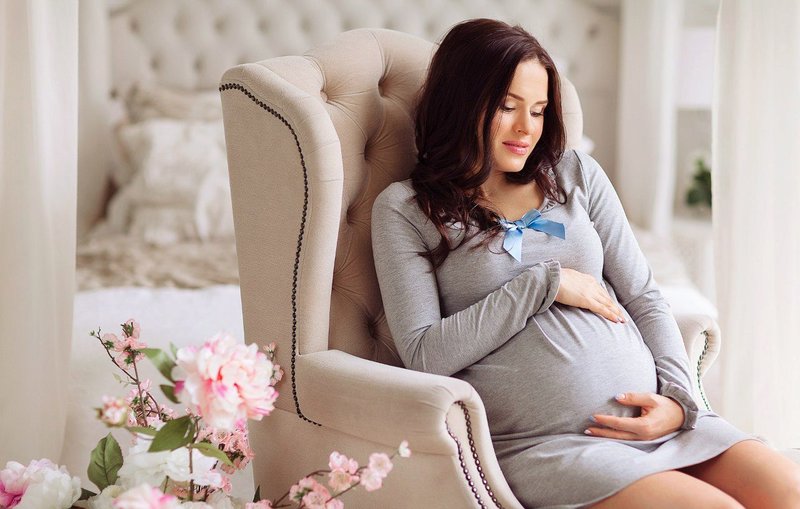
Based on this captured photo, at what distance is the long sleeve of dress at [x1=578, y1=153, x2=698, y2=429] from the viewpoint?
5.09 ft

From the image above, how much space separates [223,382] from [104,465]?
387 millimetres

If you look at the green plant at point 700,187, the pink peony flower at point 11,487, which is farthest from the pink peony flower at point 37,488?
the green plant at point 700,187

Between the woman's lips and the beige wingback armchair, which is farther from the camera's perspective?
the woman's lips

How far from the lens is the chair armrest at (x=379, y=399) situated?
1.23m

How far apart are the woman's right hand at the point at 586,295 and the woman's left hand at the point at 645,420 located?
0.16 m

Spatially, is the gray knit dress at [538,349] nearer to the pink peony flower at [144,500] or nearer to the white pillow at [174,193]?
the pink peony flower at [144,500]

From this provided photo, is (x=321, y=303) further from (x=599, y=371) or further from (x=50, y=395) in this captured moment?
(x=50, y=395)

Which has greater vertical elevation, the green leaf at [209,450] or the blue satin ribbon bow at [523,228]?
the blue satin ribbon bow at [523,228]

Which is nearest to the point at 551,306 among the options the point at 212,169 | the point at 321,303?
the point at 321,303

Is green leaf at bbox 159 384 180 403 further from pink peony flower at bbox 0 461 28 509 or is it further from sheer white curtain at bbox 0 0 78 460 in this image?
sheer white curtain at bbox 0 0 78 460

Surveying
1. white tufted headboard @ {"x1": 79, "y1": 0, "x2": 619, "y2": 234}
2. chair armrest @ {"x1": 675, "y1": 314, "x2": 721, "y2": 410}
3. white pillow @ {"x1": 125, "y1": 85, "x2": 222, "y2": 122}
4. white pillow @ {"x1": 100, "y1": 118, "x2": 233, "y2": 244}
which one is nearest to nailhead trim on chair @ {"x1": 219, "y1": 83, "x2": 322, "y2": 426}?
chair armrest @ {"x1": 675, "y1": 314, "x2": 721, "y2": 410}

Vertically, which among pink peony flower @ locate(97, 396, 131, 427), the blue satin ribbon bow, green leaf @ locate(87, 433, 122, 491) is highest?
the blue satin ribbon bow

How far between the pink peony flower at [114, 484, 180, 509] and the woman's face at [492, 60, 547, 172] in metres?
0.90

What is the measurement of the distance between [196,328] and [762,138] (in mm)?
1492
